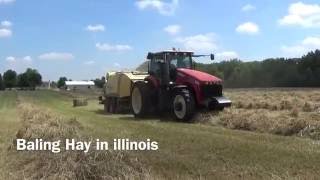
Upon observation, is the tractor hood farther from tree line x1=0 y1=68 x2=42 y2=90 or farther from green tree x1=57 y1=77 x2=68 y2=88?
green tree x1=57 y1=77 x2=68 y2=88

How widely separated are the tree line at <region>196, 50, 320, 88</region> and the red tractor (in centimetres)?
5788

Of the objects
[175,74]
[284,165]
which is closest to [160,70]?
[175,74]

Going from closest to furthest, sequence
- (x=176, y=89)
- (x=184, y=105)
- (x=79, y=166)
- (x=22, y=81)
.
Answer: (x=79, y=166) < (x=184, y=105) < (x=176, y=89) < (x=22, y=81)

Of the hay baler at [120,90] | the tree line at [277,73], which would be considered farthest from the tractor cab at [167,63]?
the tree line at [277,73]

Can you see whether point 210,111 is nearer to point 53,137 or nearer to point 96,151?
point 53,137

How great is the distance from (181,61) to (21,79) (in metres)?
156

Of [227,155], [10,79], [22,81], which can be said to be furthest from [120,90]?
[10,79]

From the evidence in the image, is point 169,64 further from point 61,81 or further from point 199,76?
point 61,81

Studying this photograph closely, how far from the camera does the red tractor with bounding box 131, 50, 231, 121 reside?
1961cm

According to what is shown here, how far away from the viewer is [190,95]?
1970cm

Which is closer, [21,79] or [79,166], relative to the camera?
[79,166]

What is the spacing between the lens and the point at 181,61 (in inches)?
866

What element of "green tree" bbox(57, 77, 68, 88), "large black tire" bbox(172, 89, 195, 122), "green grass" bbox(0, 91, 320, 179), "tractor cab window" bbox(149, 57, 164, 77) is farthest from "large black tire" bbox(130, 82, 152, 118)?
"green tree" bbox(57, 77, 68, 88)

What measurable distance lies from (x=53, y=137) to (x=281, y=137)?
227 inches
